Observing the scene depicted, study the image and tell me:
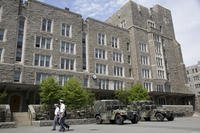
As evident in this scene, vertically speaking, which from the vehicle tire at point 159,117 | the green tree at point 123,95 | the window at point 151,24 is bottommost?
the vehicle tire at point 159,117

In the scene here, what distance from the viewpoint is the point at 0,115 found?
21750 millimetres

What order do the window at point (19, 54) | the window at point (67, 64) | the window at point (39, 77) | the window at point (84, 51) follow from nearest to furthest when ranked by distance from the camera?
1. the window at point (19, 54)
2. the window at point (39, 77)
3. the window at point (67, 64)
4. the window at point (84, 51)

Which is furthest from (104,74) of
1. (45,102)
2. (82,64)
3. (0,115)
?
(0,115)

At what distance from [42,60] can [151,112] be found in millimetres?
19646

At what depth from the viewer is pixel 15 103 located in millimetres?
31219

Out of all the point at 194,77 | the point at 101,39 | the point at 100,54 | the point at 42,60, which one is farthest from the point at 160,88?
the point at 194,77

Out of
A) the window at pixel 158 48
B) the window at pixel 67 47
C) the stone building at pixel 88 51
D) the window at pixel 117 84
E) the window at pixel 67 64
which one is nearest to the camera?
the stone building at pixel 88 51

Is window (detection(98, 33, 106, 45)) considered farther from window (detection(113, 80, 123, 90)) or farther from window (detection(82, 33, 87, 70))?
window (detection(113, 80, 123, 90))

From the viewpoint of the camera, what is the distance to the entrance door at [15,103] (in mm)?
30969

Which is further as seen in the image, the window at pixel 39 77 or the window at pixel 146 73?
the window at pixel 146 73

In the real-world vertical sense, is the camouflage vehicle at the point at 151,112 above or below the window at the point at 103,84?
below

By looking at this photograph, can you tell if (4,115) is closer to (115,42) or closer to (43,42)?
(43,42)

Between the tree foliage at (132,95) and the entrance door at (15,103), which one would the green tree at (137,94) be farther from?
the entrance door at (15,103)

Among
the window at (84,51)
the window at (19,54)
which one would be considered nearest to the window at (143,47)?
the window at (84,51)
